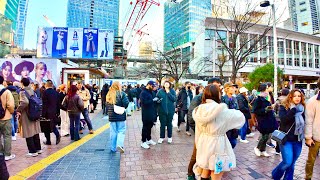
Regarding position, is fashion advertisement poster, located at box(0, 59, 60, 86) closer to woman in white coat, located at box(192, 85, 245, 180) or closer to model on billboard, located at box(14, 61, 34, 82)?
model on billboard, located at box(14, 61, 34, 82)

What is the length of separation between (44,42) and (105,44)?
7627mm

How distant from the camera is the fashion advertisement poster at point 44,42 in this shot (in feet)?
90.8

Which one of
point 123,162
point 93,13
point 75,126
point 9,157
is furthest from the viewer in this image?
point 93,13

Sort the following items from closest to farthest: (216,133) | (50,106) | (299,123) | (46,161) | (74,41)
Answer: (216,133)
(299,123)
(46,161)
(50,106)
(74,41)

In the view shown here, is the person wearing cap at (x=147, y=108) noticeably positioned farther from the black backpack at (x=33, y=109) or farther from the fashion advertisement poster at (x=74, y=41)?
the fashion advertisement poster at (x=74, y=41)

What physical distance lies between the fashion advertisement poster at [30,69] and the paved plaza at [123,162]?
12760 mm

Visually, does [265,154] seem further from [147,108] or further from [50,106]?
[50,106]

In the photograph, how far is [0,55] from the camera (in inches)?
1030

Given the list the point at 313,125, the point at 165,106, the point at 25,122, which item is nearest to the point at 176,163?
the point at 165,106

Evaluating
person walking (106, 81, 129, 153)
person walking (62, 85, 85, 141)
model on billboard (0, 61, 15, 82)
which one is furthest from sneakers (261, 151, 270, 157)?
model on billboard (0, 61, 15, 82)

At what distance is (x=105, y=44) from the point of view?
94.0 feet

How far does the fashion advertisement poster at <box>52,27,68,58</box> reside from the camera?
27.7 m

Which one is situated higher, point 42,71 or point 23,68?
point 23,68

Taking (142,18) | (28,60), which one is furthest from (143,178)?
(142,18)
